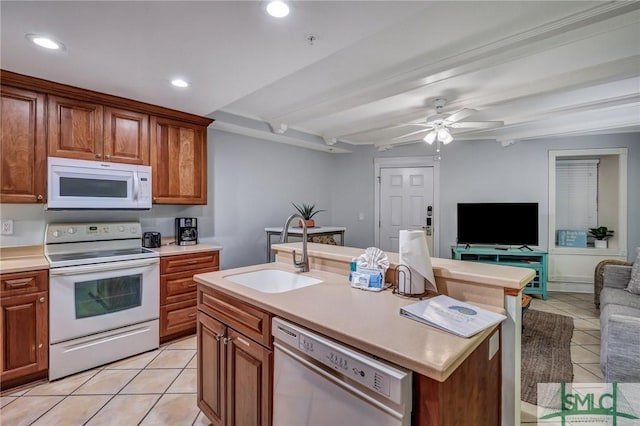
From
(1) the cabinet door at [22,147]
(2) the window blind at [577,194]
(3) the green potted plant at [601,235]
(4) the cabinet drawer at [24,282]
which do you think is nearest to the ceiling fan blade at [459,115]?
(2) the window blind at [577,194]

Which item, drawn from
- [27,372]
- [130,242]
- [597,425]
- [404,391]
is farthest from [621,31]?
[27,372]

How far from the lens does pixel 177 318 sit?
9.35ft

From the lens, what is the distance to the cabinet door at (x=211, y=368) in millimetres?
1549

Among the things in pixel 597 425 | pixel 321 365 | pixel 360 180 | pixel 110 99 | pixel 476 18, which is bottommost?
pixel 597 425

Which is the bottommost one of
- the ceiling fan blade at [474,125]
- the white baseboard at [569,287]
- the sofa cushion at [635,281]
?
the white baseboard at [569,287]

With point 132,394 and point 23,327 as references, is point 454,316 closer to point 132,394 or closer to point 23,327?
point 132,394

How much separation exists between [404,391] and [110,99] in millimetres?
3069

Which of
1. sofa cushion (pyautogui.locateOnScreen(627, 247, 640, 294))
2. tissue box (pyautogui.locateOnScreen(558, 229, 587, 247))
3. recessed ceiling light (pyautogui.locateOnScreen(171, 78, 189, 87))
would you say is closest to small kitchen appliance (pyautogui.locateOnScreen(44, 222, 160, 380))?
recessed ceiling light (pyautogui.locateOnScreen(171, 78, 189, 87))

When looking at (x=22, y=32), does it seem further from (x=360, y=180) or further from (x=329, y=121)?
(x=360, y=180)

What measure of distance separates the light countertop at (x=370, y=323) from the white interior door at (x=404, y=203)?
3.61 meters

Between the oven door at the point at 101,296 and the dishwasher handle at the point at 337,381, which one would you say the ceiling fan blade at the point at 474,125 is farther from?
the oven door at the point at 101,296

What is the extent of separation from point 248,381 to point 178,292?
177 cm

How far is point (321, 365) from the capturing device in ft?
3.50

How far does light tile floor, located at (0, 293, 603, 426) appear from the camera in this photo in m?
1.85
